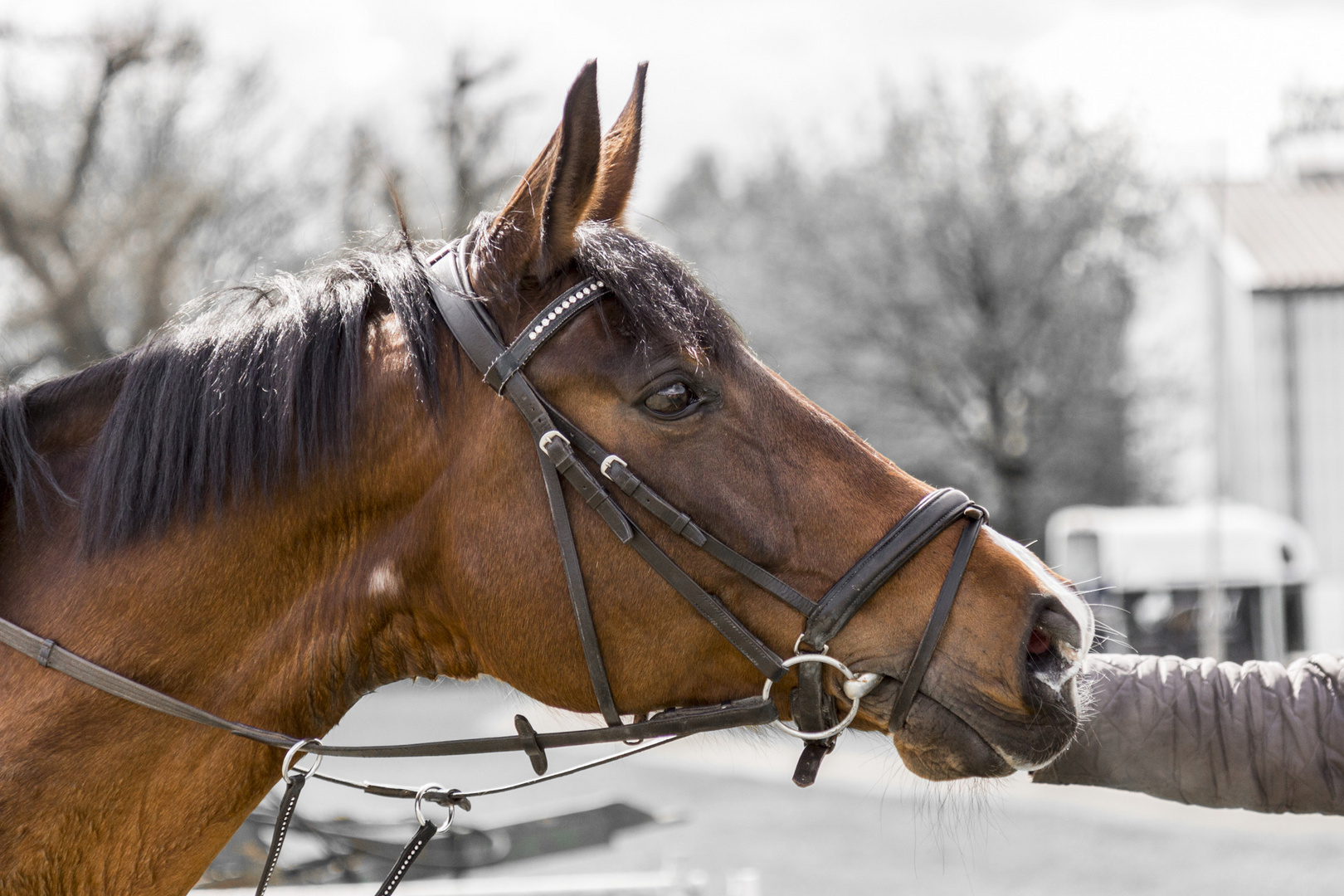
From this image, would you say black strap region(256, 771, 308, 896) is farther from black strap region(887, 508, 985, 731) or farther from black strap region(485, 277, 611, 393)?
black strap region(887, 508, 985, 731)

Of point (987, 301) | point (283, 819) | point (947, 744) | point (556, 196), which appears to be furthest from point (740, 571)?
point (987, 301)

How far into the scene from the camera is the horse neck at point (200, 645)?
1772 mm

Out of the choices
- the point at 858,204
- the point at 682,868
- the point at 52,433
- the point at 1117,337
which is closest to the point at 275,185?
the point at 682,868

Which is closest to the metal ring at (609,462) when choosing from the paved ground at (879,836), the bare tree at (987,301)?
the paved ground at (879,836)

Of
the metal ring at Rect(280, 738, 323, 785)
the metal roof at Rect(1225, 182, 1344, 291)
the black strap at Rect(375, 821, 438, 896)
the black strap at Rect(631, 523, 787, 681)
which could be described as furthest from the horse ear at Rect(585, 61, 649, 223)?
the metal roof at Rect(1225, 182, 1344, 291)

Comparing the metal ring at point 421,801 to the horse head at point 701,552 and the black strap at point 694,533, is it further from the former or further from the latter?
the black strap at point 694,533

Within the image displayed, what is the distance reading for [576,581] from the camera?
1.82 meters

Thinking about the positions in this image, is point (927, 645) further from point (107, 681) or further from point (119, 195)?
point (119, 195)

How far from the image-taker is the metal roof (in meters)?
25.2

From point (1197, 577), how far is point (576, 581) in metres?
19.5

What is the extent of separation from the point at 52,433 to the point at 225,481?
16.1 inches

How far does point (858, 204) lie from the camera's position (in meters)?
27.2

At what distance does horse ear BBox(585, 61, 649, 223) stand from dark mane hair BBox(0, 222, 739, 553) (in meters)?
0.13

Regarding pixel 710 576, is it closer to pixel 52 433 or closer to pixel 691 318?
pixel 691 318
